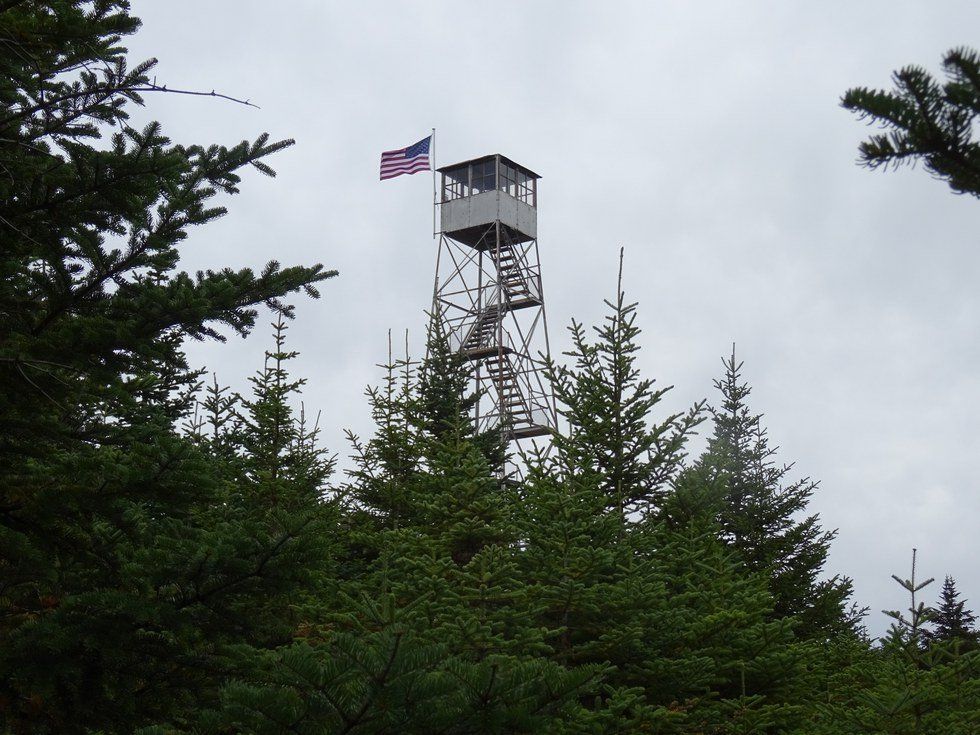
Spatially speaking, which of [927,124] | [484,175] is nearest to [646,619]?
[927,124]

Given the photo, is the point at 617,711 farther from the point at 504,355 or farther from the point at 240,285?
the point at 504,355

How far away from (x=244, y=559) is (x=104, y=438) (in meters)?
1.61

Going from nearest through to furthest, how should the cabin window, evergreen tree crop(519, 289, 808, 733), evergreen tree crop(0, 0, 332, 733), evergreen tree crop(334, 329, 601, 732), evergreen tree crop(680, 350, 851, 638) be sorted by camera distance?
evergreen tree crop(334, 329, 601, 732) → evergreen tree crop(0, 0, 332, 733) → evergreen tree crop(519, 289, 808, 733) → evergreen tree crop(680, 350, 851, 638) → the cabin window

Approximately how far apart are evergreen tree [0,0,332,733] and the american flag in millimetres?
24667

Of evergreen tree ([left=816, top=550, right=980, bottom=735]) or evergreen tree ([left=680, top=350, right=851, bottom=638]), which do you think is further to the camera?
evergreen tree ([left=680, top=350, right=851, bottom=638])

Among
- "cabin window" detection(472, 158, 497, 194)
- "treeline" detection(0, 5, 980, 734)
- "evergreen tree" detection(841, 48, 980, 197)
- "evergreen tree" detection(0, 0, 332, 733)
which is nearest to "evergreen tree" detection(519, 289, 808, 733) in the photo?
"treeline" detection(0, 5, 980, 734)

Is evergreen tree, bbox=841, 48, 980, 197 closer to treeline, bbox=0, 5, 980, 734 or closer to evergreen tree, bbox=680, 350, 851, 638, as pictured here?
treeline, bbox=0, 5, 980, 734

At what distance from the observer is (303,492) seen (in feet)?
53.4

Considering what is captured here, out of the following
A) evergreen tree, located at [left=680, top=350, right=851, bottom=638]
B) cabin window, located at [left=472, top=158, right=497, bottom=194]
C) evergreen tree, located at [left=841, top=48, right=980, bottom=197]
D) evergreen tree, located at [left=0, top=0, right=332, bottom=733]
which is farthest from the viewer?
cabin window, located at [left=472, top=158, right=497, bottom=194]

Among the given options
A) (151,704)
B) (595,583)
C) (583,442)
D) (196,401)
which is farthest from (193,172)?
(196,401)

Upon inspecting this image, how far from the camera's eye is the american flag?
107 feet

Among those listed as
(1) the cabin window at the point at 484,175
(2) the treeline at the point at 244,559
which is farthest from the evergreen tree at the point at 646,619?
(1) the cabin window at the point at 484,175

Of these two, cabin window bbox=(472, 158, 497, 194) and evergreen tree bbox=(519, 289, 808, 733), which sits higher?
cabin window bbox=(472, 158, 497, 194)

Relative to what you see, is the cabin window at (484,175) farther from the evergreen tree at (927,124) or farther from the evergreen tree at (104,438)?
the evergreen tree at (927,124)
